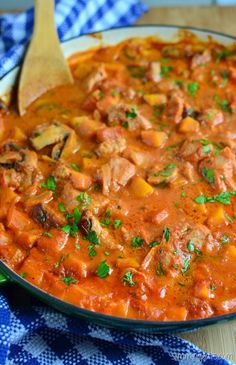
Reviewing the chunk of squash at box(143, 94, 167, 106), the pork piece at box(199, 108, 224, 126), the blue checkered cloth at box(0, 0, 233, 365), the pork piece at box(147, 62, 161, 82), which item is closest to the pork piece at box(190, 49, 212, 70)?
the pork piece at box(147, 62, 161, 82)

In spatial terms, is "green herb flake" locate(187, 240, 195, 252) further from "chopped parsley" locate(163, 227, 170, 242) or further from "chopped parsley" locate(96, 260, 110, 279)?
"chopped parsley" locate(96, 260, 110, 279)

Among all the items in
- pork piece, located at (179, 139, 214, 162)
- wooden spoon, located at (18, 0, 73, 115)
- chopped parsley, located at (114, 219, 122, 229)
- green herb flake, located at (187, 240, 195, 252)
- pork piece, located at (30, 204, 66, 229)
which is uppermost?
wooden spoon, located at (18, 0, 73, 115)

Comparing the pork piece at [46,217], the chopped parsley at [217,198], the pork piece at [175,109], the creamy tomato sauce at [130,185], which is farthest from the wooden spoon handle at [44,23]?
the chopped parsley at [217,198]

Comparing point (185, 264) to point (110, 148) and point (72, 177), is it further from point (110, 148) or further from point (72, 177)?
point (110, 148)

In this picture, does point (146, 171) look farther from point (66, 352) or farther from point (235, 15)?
point (235, 15)

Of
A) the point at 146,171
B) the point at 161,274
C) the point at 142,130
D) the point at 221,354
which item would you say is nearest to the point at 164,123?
the point at 142,130

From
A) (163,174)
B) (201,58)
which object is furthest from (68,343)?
(201,58)
